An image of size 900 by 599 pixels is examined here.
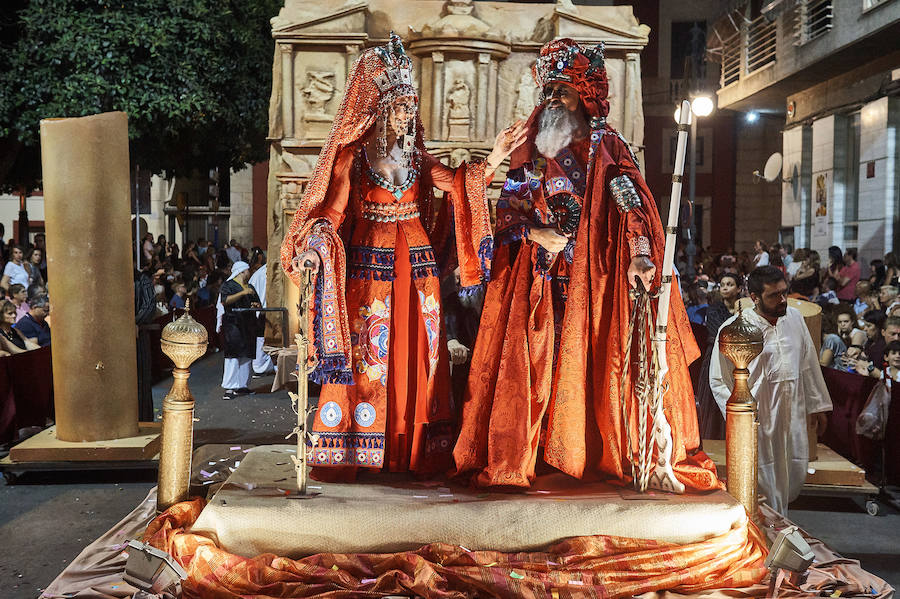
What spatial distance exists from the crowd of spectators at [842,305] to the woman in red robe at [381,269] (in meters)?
2.64

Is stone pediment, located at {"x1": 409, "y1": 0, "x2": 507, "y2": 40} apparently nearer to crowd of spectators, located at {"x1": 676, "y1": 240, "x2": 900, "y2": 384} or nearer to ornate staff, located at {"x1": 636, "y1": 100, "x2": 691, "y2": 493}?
crowd of spectators, located at {"x1": 676, "y1": 240, "x2": 900, "y2": 384}

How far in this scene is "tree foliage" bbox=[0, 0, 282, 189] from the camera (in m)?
10.8

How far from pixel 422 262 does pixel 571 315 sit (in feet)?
2.56

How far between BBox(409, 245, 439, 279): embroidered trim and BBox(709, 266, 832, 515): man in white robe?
1.83m

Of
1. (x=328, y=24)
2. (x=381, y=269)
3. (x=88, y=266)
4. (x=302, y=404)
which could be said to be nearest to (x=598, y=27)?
(x=328, y=24)

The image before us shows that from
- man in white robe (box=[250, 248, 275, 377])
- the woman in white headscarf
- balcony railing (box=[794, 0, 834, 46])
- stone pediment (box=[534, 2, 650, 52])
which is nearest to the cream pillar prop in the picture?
the woman in white headscarf

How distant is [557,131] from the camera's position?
14.8 ft

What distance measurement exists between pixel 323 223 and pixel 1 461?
341 cm

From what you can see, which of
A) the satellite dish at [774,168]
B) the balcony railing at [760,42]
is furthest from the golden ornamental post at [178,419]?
the satellite dish at [774,168]

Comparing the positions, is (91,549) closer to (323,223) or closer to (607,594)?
(323,223)

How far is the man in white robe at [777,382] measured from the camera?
17.2 ft

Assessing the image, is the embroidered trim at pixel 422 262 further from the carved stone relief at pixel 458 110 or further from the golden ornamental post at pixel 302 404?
the carved stone relief at pixel 458 110

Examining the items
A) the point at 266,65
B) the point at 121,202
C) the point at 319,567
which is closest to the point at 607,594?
the point at 319,567

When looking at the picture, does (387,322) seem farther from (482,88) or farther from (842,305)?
(842,305)
